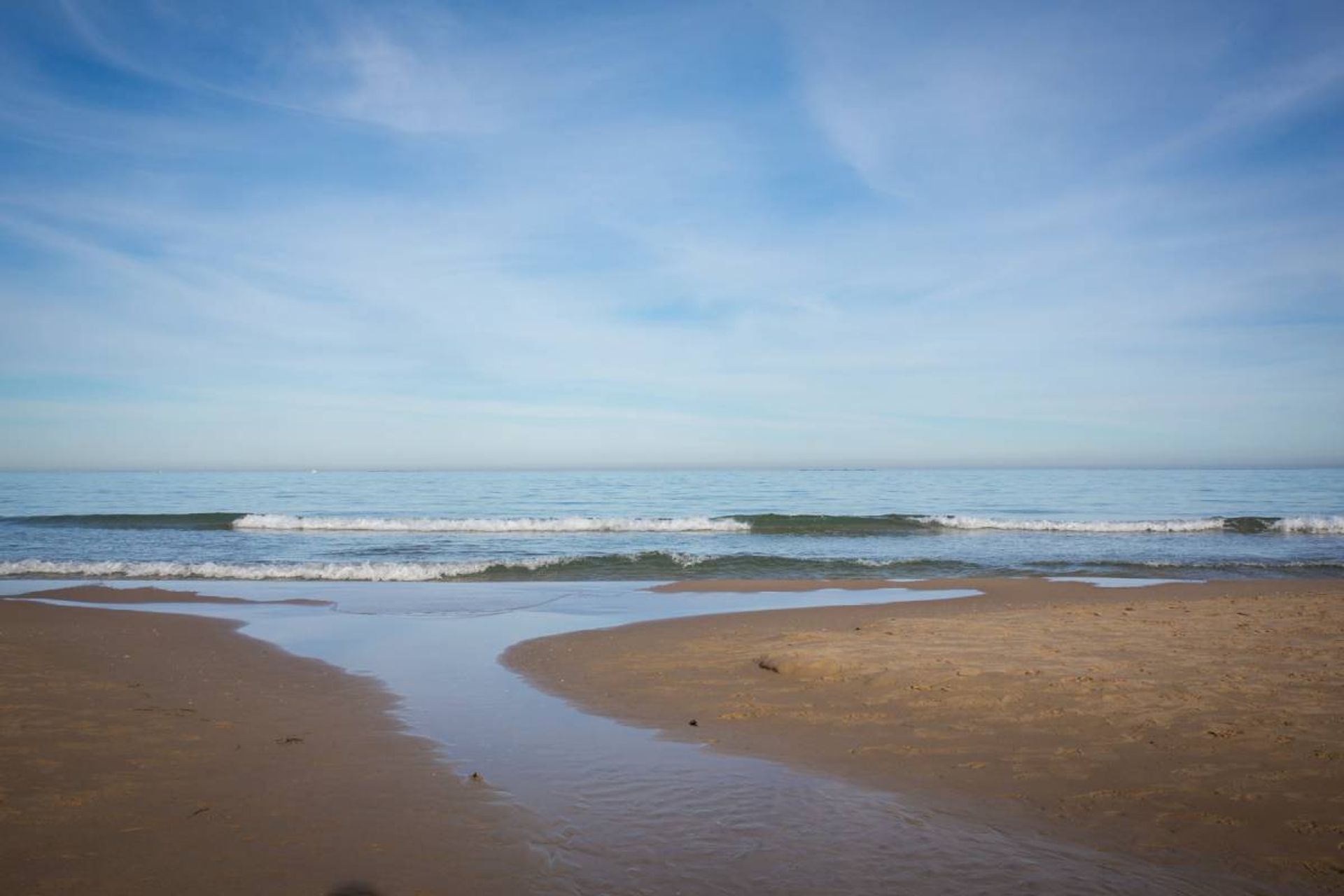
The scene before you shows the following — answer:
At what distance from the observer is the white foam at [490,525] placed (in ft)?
108

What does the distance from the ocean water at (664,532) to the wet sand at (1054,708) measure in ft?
27.9

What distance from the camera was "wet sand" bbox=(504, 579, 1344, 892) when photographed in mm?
4836

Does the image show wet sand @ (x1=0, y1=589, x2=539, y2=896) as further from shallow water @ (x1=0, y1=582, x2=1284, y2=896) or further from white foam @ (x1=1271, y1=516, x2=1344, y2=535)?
white foam @ (x1=1271, y1=516, x2=1344, y2=535)

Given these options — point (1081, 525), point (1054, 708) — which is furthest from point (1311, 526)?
point (1054, 708)

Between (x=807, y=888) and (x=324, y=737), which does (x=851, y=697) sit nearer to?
(x=807, y=888)

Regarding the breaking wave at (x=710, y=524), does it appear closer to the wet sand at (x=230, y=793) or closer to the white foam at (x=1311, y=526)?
the white foam at (x=1311, y=526)

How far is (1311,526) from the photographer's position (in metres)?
30.3

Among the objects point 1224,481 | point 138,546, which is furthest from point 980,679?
point 1224,481

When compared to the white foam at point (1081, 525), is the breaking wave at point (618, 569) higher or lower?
lower

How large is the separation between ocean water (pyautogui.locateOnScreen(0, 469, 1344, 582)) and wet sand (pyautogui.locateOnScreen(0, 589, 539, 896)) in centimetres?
1137

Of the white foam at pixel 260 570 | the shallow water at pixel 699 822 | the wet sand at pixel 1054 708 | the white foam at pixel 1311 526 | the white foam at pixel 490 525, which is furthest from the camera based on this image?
the white foam at pixel 490 525

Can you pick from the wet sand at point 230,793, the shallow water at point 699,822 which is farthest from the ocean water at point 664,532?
the shallow water at point 699,822

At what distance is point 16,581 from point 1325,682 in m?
24.1

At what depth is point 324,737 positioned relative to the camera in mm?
6625
